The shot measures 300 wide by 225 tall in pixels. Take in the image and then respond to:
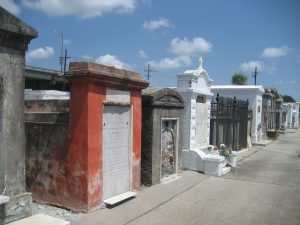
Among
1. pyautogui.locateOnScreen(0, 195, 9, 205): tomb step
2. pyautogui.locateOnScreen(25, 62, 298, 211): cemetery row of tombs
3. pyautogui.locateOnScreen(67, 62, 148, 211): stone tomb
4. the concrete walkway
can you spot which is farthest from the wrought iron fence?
pyautogui.locateOnScreen(0, 195, 9, 205): tomb step

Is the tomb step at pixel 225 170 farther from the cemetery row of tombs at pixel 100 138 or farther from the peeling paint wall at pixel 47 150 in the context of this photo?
the peeling paint wall at pixel 47 150

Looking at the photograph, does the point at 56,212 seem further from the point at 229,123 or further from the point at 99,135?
the point at 229,123

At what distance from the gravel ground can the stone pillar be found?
1.00 meters

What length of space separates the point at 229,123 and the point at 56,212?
1145cm

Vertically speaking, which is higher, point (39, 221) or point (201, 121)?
point (201, 121)

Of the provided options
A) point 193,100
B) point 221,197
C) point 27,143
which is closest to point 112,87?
point 27,143

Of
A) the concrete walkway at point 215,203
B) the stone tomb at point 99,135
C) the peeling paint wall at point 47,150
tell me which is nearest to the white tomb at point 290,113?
the concrete walkway at point 215,203

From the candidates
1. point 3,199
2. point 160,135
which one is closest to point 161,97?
point 160,135

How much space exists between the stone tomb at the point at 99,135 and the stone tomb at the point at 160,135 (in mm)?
1144

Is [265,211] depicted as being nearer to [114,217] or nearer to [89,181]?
[114,217]

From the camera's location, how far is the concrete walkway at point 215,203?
7.28 m

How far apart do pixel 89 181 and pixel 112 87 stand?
2.10 metres

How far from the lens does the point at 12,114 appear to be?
6016mm

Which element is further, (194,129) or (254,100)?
(254,100)
